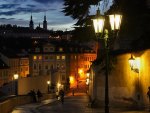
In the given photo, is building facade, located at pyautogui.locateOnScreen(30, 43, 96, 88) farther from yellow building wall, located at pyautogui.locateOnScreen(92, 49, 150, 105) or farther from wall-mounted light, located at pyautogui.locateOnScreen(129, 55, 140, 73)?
wall-mounted light, located at pyautogui.locateOnScreen(129, 55, 140, 73)

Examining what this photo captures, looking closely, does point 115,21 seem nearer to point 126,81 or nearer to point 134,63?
point 134,63

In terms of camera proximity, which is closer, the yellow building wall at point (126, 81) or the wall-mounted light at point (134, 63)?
the wall-mounted light at point (134, 63)

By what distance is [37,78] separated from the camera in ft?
195

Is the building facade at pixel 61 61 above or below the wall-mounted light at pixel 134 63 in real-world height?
above

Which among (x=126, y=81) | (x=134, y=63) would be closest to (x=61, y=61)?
(x=126, y=81)

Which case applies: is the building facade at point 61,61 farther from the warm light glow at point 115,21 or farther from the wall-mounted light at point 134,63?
the warm light glow at point 115,21

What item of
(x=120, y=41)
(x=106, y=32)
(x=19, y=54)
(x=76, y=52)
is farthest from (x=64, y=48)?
(x=106, y=32)

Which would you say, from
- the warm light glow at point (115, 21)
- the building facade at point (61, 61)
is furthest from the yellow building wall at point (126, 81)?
the building facade at point (61, 61)

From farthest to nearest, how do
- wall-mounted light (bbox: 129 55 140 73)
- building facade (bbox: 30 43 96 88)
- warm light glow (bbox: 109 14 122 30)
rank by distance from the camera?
1. building facade (bbox: 30 43 96 88)
2. wall-mounted light (bbox: 129 55 140 73)
3. warm light glow (bbox: 109 14 122 30)

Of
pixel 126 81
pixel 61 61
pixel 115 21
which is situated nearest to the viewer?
pixel 115 21

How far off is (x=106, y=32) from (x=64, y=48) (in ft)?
368

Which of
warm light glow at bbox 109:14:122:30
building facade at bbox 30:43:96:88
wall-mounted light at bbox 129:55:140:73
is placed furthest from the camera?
building facade at bbox 30:43:96:88

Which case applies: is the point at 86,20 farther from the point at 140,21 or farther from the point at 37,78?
the point at 37,78

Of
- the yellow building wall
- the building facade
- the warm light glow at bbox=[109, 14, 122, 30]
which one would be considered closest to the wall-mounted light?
the yellow building wall
